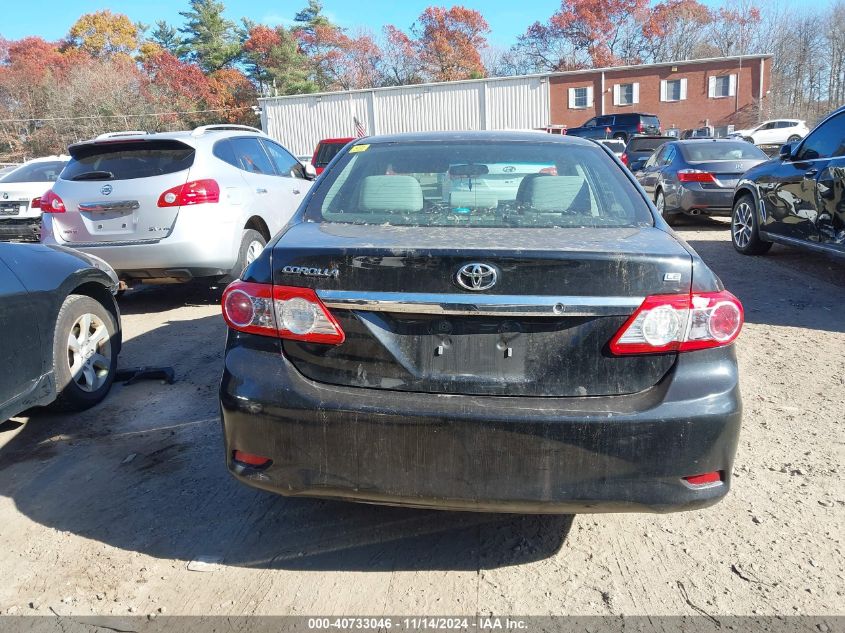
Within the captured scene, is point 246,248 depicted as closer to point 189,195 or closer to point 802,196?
point 189,195

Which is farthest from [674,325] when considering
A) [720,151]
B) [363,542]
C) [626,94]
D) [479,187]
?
[626,94]

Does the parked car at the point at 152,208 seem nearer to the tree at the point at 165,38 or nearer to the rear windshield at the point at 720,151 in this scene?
the rear windshield at the point at 720,151

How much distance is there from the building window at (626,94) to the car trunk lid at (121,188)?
44230 millimetres

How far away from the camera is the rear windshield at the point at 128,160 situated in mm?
6234

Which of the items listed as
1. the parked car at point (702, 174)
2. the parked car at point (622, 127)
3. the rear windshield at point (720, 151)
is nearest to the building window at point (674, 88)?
the parked car at point (622, 127)

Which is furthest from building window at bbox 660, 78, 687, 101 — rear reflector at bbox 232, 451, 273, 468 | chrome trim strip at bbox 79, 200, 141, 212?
rear reflector at bbox 232, 451, 273, 468

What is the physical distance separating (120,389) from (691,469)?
12.2 feet

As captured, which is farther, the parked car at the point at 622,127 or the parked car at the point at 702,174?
the parked car at the point at 622,127

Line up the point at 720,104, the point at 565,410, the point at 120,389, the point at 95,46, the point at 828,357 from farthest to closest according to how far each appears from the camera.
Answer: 1. the point at 95,46
2. the point at 720,104
3. the point at 828,357
4. the point at 120,389
5. the point at 565,410

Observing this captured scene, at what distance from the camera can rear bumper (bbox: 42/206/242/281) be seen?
6.06m

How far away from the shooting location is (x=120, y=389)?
448 cm

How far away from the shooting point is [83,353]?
410 cm

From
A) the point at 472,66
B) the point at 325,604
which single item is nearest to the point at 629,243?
the point at 325,604

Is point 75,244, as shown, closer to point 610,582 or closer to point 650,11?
point 610,582
